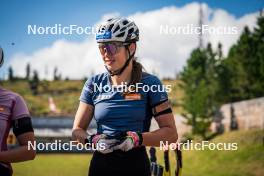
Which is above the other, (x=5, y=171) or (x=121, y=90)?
(x=121, y=90)

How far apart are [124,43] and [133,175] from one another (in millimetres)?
1557

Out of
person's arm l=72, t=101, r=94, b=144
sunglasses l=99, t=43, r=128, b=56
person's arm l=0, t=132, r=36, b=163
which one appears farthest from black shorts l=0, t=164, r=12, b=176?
sunglasses l=99, t=43, r=128, b=56

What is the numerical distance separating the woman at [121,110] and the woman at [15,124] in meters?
0.63

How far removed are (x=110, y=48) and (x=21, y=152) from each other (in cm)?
154

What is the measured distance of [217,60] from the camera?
59.2 metres

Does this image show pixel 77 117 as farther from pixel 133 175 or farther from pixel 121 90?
pixel 133 175

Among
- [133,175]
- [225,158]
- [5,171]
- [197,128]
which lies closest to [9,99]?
[5,171]

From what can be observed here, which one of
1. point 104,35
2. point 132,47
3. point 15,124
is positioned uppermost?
point 104,35

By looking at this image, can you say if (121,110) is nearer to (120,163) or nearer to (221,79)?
(120,163)

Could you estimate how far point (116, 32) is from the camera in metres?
4.67

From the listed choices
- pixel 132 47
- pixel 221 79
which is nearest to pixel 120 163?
pixel 132 47

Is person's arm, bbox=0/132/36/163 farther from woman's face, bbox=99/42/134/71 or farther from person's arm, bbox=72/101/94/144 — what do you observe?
woman's face, bbox=99/42/134/71

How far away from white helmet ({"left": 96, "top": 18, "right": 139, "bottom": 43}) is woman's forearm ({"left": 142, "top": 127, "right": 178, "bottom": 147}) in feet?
3.82

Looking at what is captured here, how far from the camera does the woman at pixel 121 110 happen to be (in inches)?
171
